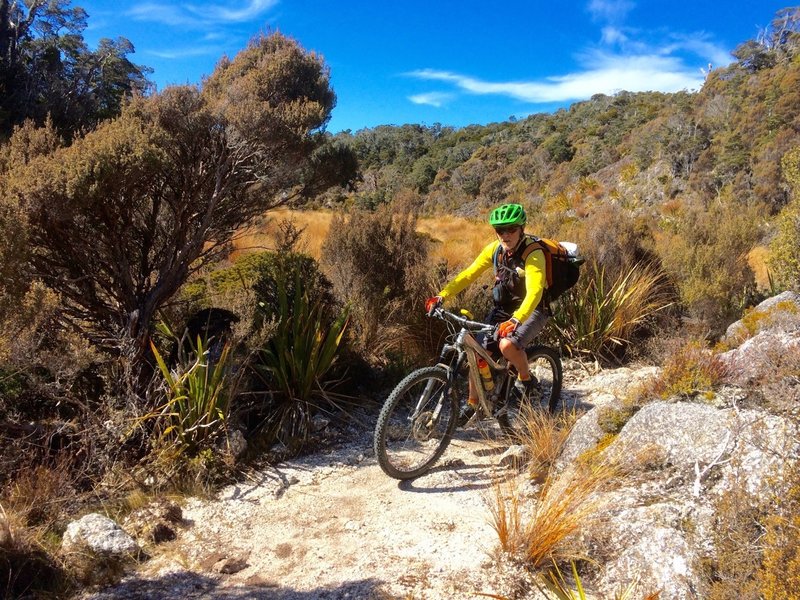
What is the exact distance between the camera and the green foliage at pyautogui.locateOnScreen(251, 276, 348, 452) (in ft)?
16.4

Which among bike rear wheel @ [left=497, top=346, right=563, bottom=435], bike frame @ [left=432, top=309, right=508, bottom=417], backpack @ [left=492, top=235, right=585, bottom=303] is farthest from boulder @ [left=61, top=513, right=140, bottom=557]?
backpack @ [left=492, top=235, right=585, bottom=303]

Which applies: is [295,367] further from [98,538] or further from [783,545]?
[783,545]

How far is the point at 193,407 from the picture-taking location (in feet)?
14.5

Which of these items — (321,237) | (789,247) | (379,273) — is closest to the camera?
(379,273)

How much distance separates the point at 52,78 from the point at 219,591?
636 centimetres

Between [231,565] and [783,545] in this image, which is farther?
[231,565]

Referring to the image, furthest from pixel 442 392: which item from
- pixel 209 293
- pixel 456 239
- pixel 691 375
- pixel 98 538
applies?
pixel 456 239

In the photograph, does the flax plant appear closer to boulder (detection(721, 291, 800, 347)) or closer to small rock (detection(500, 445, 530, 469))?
boulder (detection(721, 291, 800, 347))

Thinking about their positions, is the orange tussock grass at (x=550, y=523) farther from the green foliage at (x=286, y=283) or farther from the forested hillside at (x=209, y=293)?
the green foliage at (x=286, y=283)

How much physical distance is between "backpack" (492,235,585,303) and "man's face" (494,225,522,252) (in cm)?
10

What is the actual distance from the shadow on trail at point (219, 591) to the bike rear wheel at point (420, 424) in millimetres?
1198

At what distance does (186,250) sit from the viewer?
5066 millimetres

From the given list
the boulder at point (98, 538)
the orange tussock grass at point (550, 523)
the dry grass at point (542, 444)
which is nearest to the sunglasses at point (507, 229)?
the dry grass at point (542, 444)

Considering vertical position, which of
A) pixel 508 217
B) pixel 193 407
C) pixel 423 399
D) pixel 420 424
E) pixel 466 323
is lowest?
pixel 420 424
